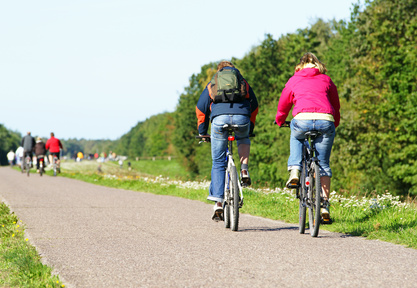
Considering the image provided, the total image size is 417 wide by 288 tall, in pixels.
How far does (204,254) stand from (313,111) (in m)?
2.14

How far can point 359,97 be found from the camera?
29.5 m

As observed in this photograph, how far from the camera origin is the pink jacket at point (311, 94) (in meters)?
6.21

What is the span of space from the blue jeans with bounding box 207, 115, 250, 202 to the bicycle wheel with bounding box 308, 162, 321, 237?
3.55ft

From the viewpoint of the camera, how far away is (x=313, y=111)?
6184 mm

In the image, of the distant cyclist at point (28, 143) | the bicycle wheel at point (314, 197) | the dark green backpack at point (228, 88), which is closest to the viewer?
the bicycle wheel at point (314, 197)

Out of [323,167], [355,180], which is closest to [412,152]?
[355,180]

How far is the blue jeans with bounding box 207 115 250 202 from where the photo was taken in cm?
675

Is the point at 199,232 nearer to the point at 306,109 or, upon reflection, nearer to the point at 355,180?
the point at 306,109

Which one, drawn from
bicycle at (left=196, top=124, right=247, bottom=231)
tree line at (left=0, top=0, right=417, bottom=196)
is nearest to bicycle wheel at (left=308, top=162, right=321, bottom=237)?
bicycle at (left=196, top=124, right=247, bottom=231)

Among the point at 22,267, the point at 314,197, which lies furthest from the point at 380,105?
the point at 22,267

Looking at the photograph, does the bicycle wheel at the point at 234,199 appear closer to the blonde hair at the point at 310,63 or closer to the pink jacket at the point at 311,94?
the pink jacket at the point at 311,94

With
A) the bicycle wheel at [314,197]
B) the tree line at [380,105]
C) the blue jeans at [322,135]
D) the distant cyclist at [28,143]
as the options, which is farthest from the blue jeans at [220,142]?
the distant cyclist at [28,143]

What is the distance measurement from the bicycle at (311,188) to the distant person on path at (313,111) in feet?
0.19

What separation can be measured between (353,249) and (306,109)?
65.7 inches
